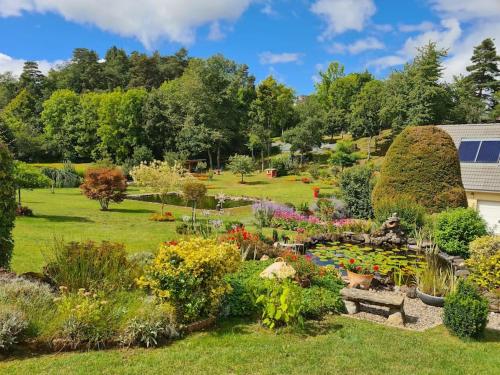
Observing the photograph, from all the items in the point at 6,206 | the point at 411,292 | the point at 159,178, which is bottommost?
the point at 411,292

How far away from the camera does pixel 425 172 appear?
18.4m

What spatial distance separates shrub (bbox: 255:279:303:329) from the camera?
6.98 m

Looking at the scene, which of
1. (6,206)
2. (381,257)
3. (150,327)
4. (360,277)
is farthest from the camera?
(381,257)

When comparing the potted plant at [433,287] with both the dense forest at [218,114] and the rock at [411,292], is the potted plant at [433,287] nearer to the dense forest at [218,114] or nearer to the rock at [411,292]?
the rock at [411,292]

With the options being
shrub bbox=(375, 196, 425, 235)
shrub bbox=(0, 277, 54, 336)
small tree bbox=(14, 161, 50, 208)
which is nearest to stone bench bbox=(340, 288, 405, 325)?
shrub bbox=(0, 277, 54, 336)

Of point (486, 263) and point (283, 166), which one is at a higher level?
point (283, 166)

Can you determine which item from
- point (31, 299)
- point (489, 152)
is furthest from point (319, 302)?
point (489, 152)

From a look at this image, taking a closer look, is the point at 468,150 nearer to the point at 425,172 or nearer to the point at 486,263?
the point at 425,172

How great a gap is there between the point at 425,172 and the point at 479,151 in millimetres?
4420

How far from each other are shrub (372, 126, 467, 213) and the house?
5.06 ft

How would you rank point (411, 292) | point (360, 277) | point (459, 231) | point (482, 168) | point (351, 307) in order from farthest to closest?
1. point (482, 168)
2. point (459, 231)
3. point (360, 277)
4. point (411, 292)
5. point (351, 307)

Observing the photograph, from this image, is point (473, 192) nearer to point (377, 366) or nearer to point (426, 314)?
point (426, 314)

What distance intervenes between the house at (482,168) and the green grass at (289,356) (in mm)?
13149

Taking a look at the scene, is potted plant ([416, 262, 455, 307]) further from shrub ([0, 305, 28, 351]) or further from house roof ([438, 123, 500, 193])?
house roof ([438, 123, 500, 193])
